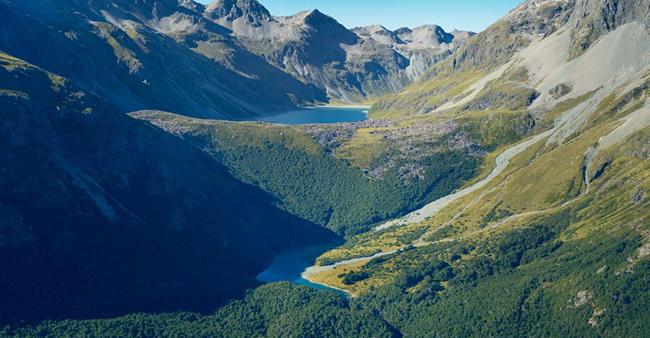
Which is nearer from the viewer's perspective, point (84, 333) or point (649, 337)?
point (649, 337)

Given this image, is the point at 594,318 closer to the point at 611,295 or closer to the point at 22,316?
the point at 611,295

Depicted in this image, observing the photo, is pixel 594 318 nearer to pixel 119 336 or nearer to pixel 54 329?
pixel 119 336

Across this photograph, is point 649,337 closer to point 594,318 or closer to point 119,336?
point 594,318

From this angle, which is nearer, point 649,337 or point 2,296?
point 649,337

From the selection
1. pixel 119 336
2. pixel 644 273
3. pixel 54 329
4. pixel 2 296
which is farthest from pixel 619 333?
pixel 2 296

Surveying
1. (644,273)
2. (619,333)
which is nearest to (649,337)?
(619,333)

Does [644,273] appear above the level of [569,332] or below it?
above

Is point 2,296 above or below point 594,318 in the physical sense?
above
